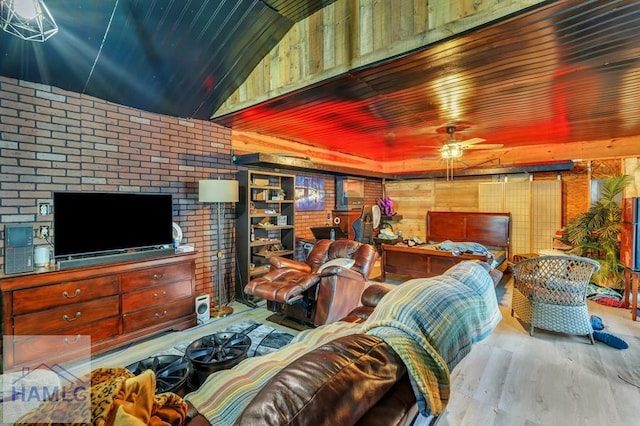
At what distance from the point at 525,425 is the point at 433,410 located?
1463mm

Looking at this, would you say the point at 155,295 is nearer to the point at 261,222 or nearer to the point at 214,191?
the point at 214,191

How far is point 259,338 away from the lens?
10.1 ft

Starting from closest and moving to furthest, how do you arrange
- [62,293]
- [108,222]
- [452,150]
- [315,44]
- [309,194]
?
[62,293] < [315,44] < [108,222] < [452,150] < [309,194]

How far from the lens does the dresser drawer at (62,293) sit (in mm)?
2322

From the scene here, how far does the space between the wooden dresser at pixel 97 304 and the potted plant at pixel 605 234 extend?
232 inches

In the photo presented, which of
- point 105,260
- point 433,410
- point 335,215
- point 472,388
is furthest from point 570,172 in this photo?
point 105,260

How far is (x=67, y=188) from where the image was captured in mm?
2912

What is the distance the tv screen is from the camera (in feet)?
8.86

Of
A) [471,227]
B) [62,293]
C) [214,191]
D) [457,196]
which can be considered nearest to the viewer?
[62,293]

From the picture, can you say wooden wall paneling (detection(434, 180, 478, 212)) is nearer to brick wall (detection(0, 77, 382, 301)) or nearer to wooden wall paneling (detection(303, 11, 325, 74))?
brick wall (detection(0, 77, 382, 301))

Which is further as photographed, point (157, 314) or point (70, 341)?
point (157, 314)

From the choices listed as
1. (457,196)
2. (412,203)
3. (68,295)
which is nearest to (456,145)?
(457,196)

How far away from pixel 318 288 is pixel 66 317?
7.54 ft

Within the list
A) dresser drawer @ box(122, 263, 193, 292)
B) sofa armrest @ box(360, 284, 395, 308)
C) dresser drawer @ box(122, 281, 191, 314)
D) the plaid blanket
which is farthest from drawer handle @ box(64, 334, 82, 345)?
the plaid blanket
